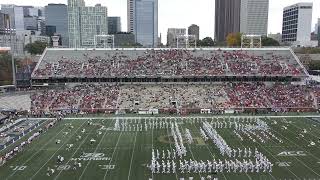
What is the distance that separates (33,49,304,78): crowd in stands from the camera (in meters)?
64.1

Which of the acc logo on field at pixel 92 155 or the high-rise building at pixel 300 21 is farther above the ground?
the high-rise building at pixel 300 21

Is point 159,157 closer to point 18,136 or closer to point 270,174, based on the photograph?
point 270,174

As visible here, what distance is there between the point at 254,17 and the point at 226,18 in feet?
63.2

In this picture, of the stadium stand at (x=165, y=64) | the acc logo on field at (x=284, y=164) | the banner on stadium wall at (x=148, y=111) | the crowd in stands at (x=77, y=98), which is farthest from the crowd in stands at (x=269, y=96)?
the acc logo on field at (x=284, y=164)

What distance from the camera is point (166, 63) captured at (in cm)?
6725

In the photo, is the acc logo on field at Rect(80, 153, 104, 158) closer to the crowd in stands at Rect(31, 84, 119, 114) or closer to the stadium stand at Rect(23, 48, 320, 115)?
the stadium stand at Rect(23, 48, 320, 115)

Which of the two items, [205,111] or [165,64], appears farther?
[165,64]

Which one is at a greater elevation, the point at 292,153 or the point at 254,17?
the point at 254,17

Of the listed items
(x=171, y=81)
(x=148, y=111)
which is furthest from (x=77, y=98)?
(x=171, y=81)

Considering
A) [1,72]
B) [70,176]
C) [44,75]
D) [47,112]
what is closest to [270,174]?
[70,176]

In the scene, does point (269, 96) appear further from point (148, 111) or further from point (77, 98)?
→ point (77, 98)

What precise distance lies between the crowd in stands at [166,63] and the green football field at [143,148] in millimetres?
18180

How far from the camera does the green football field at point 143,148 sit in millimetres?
26797

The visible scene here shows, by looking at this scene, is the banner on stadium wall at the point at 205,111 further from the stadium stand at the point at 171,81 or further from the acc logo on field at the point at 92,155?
the acc logo on field at the point at 92,155
